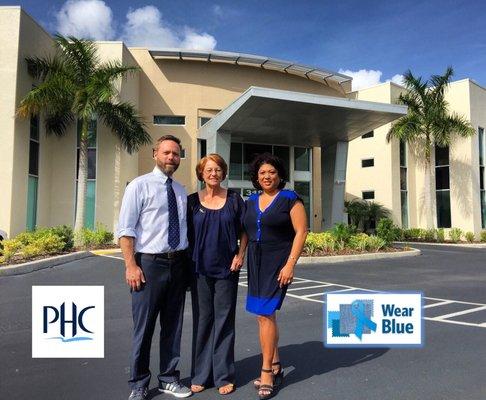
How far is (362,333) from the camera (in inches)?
186

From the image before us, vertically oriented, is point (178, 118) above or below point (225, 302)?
above

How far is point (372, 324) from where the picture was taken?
4.84 m

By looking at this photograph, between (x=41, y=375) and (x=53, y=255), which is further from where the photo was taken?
(x=53, y=255)

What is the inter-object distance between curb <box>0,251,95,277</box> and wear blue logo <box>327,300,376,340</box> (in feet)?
26.6

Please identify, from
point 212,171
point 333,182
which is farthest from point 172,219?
point 333,182

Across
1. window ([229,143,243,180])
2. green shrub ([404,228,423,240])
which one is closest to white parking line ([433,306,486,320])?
window ([229,143,243,180])

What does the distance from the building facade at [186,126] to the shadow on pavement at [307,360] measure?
10775mm

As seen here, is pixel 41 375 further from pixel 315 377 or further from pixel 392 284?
pixel 392 284

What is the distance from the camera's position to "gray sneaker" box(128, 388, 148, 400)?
126 inches

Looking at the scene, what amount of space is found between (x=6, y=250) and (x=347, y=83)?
75.9 ft

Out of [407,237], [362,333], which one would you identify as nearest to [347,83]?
[407,237]

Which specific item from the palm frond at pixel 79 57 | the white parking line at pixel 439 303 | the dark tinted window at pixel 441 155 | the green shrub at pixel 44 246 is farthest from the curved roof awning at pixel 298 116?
the dark tinted window at pixel 441 155

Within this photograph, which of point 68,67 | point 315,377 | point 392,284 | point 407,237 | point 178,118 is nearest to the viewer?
point 315,377

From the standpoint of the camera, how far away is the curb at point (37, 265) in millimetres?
9908
